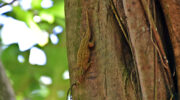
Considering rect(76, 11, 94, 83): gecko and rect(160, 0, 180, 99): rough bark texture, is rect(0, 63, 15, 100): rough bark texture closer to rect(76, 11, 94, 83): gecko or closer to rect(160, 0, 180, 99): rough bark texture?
rect(76, 11, 94, 83): gecko

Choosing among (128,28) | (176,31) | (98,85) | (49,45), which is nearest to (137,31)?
(128,28)

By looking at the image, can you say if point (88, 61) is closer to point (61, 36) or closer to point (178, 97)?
point (178, 97)

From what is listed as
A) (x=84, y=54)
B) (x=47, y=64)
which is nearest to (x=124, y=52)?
(x=84, y=54)

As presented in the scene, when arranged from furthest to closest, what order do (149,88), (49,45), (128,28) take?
(49,45)
(128,28)
(149,88)

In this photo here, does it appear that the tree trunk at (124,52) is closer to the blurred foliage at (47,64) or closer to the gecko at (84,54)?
the gecko at (84,54)

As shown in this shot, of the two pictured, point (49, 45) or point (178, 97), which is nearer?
point (178, 97)

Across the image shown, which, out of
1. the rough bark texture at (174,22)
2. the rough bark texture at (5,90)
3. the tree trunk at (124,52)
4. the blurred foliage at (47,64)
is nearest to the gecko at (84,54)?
the tree trunk at (124,52)

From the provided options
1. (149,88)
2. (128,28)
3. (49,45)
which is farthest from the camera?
(49,45)

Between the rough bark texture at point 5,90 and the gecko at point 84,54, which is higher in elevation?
the gecko at point 84,54
